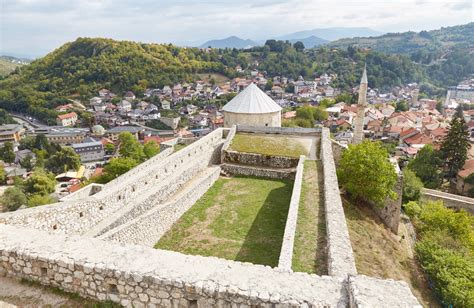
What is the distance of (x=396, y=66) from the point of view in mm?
152875

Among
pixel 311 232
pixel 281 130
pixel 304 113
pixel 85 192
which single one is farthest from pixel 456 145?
pixel 85 192

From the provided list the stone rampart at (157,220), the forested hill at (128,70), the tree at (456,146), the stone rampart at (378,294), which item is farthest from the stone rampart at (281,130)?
the forested hill at (128,70)

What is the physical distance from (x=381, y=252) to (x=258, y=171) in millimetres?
5924

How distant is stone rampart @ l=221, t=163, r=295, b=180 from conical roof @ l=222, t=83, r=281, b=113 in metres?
7.00

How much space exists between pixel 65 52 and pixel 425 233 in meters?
130

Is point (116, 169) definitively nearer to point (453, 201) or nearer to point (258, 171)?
point (258, 171)

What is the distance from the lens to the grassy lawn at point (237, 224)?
9297 millimetres

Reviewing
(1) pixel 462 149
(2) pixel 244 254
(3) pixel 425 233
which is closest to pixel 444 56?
(1) pixel 462 149

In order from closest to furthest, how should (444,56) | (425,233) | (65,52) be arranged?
(425,233)
(65,52)
(444,56)

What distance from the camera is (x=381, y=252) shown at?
12.1 metres

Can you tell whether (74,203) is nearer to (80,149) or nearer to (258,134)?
(258,134)

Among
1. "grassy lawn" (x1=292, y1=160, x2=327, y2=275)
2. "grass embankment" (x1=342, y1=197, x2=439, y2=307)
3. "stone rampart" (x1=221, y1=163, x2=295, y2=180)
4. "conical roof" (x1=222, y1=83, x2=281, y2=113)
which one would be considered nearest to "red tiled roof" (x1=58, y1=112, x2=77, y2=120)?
"conical roof" (x1=222, y1=83, x2=281, y2=113)

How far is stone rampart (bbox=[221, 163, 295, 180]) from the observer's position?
48.4ft

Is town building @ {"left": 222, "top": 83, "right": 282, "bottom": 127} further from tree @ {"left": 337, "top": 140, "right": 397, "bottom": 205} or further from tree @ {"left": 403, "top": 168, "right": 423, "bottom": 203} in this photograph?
tree @ {"left": 403, "top": 168, "right": 423, "bottom": 203}
